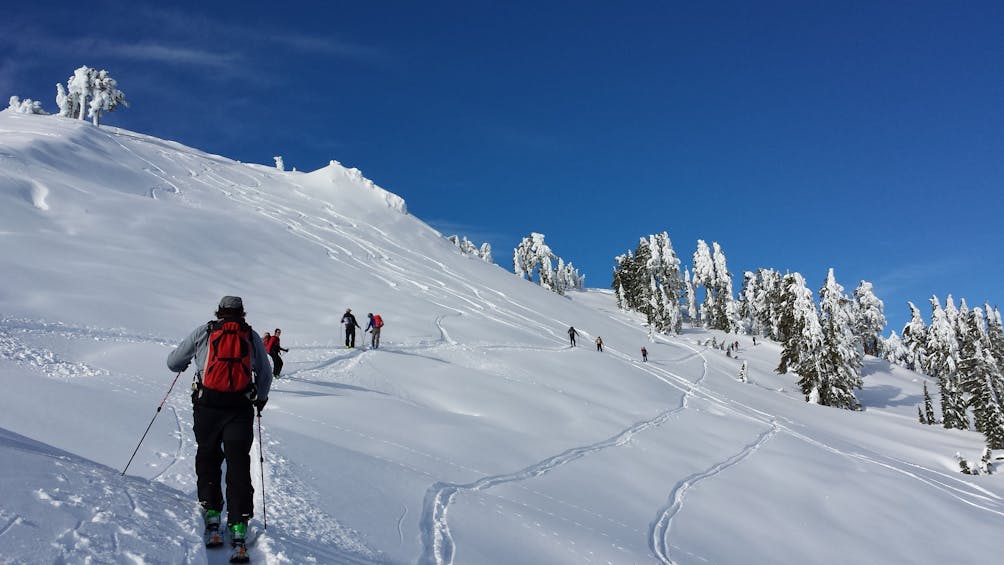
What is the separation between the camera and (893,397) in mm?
60688

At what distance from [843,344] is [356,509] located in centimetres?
5304

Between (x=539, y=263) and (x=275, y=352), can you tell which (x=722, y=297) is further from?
(x=275, y=352)

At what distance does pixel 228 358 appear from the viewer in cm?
511

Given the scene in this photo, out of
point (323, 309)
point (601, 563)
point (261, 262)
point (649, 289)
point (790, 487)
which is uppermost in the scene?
point (649, 289)

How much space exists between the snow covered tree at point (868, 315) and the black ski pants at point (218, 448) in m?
93.9

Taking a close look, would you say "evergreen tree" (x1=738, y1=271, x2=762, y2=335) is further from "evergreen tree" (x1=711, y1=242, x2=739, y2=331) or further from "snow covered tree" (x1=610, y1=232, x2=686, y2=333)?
"snow covered tree" (x1=610, y1=232, x2=686, y2=333)

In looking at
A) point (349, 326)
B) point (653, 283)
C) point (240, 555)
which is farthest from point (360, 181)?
point (240, 555)

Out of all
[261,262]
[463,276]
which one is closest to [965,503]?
[261,262]

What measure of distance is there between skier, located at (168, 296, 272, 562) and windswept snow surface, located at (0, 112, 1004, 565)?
0.32 m

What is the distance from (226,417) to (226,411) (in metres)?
0.05

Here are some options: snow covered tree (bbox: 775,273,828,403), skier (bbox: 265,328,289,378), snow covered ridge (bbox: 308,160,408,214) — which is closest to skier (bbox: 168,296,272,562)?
skier (bbox: 265,328,289,378)

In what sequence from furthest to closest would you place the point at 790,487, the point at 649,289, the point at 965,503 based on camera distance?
1. the point at 649,289
2. the point at 965,503
3. the point at 790,487

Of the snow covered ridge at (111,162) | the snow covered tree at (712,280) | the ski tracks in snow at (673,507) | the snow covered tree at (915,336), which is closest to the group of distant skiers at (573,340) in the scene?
the ski tracks in snow at (673,507)

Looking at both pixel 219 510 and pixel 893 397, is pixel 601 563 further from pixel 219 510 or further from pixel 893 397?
pixel 893 397
